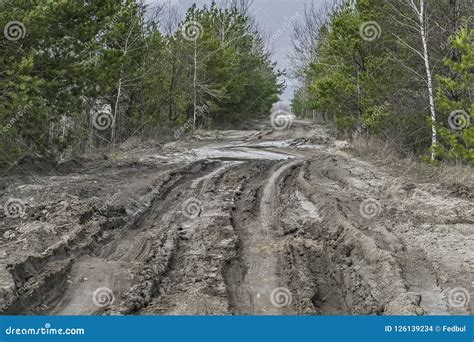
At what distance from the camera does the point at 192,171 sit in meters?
15.9

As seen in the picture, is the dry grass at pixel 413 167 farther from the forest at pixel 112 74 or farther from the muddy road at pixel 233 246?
the forest at pixel 112 74

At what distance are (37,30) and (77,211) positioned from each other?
572cm

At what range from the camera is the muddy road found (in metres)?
6.17

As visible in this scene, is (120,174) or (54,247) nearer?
(54,247)

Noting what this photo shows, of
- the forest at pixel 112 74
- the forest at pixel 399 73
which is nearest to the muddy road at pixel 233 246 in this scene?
the forest at pixel 112 74

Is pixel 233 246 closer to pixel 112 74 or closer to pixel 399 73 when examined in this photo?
pixel 112 74

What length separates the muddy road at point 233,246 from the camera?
6168mm

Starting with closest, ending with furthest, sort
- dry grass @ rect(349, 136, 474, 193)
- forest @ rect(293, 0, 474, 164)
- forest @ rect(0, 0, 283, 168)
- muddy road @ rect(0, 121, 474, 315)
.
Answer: muddy road @ rect(0, 121, 474, 315)
dry grass @ rect(349, 136, 474, 193)
forest @ rect(0, 0, 283, 168)
forest @ rect(293, 0, 474, 164)

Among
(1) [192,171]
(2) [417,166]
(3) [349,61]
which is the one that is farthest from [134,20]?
(2) [417,166]

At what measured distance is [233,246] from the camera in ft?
27.1

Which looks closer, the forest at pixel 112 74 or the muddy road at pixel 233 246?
the muddy road at pixel 233 246

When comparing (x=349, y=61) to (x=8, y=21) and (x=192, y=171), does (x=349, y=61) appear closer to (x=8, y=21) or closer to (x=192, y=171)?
(x=192, y=171)

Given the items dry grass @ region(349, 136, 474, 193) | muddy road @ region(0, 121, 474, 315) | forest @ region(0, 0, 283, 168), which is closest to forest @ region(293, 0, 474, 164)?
dry grass @ region(349, 136, 474, 193)

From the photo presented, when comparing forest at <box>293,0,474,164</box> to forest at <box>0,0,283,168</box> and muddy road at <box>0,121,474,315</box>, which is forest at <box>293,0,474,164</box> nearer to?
muddy road at <box>0,121,474,315</box>
